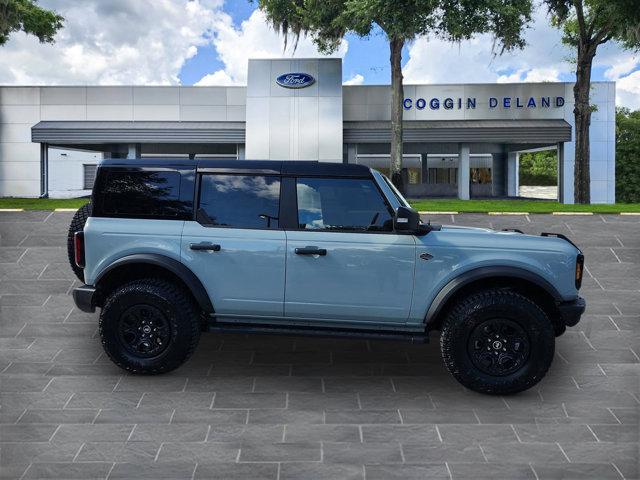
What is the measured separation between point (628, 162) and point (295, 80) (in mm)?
29456

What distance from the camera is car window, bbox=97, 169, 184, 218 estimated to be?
635 cm

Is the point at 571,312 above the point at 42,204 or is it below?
below

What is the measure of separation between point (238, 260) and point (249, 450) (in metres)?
1.97

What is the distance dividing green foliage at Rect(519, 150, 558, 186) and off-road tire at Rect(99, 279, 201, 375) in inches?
2414

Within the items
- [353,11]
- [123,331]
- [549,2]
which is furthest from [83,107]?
[123,331]

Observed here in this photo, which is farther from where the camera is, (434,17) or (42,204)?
(434,17)

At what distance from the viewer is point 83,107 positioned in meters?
32.6

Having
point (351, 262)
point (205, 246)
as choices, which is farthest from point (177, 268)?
point (351, 262)

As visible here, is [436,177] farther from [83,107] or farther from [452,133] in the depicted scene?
[83,107]

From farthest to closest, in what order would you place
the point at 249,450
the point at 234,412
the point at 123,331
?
the point at 123,331 → the point at 234,412 → the point at 249,450

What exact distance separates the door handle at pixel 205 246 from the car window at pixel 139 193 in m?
0.47

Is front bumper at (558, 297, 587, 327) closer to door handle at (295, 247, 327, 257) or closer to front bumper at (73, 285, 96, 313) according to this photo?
door handle at (295, 247, 327, 257)

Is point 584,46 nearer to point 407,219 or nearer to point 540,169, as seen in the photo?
point 407,219

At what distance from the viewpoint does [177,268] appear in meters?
6.14
